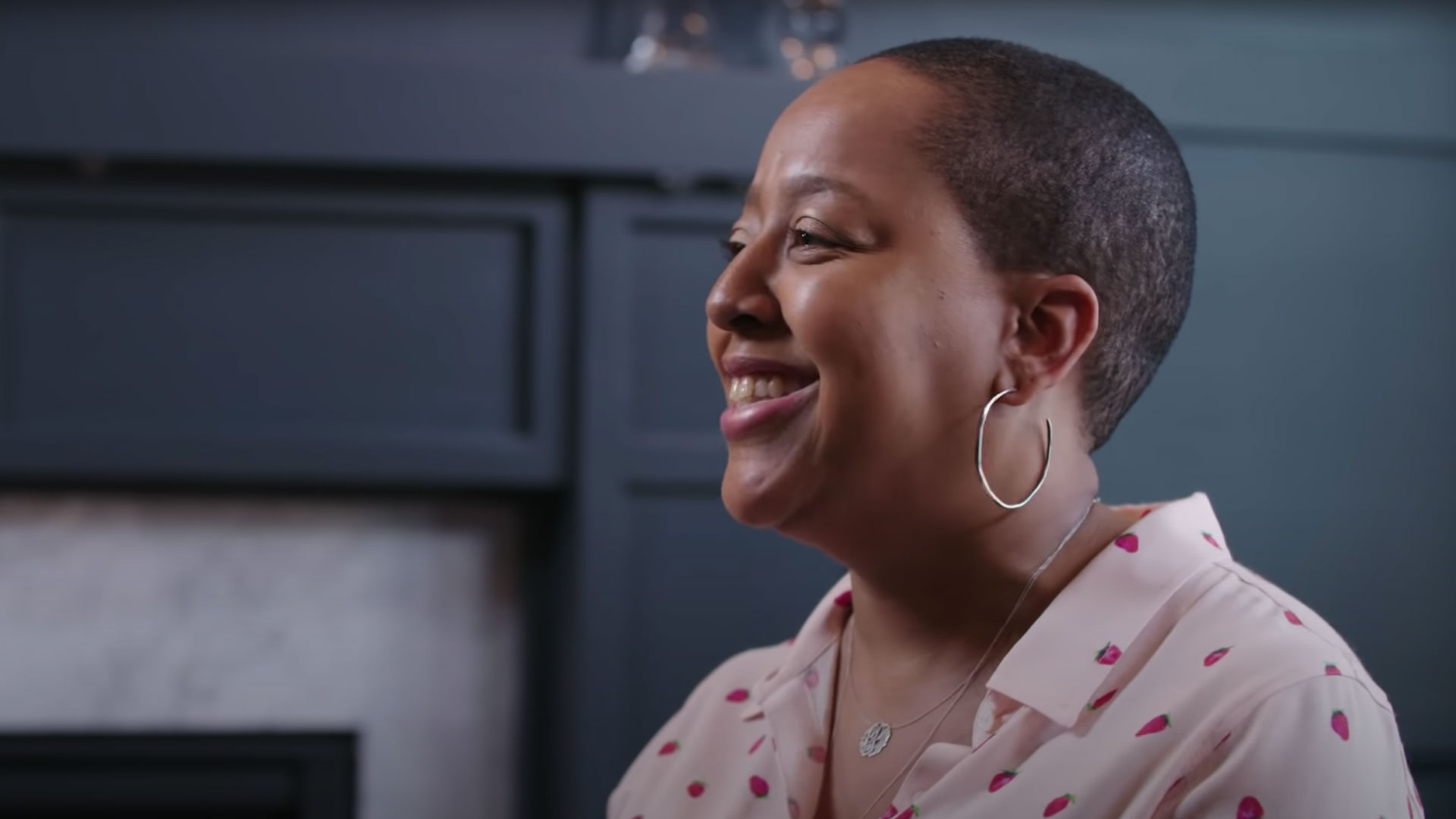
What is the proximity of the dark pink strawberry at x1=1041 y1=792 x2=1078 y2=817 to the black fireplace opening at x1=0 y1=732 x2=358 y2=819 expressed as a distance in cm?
127

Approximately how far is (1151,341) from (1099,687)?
9.5 inches

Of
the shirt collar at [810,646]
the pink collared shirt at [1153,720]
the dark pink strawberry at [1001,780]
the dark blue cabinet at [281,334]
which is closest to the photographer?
the pink collared shirt at [1153,720]

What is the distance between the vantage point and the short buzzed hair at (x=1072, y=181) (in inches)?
35.3

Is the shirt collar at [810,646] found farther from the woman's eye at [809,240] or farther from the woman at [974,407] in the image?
the woman's eye at [809,240]

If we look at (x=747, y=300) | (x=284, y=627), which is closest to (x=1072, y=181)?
(x=747, y=300)

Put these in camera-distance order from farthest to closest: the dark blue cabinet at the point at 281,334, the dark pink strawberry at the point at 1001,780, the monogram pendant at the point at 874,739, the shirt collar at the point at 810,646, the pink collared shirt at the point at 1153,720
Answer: the dark blue cabinet at the point at 281,334 < the shirt collar at the point at 810,646 < the monogram pendant at the point at 874,739 < the dark pink strawberry at the point at 1001,780 < the pink collared shirt at the point at 1153,720

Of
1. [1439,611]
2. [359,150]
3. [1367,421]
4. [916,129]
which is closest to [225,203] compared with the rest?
[359,150]

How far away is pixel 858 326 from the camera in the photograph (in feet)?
2.85

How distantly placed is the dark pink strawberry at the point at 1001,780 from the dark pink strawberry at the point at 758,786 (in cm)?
20

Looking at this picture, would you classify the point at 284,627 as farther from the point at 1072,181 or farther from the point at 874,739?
the point at 1072,181

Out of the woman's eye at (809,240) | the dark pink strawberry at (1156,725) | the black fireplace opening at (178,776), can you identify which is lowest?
the black fireplace opening at (178,776)

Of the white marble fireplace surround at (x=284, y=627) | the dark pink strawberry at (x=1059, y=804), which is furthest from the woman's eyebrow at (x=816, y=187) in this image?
the white marble fireplace surround at (x=284, y=627)

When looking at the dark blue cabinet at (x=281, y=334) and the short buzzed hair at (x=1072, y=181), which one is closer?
the short buzzed hair at (x=1072, y=181)

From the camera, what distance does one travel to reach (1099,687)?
842 mm
